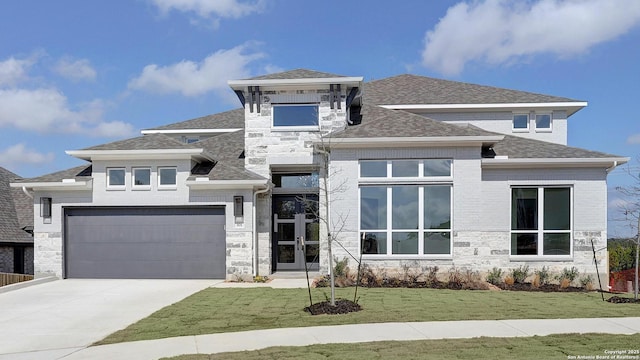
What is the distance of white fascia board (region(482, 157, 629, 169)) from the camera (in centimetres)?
1670

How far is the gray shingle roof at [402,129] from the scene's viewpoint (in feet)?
54.5

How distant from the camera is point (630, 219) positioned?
13805 mm

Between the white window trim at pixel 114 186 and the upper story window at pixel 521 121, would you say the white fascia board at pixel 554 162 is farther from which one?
the white window trim at pixel 114 186

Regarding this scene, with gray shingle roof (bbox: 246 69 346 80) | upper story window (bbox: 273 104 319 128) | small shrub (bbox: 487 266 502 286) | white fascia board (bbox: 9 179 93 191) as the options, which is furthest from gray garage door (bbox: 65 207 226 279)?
small shrub (bbox: 487 266 502 286)

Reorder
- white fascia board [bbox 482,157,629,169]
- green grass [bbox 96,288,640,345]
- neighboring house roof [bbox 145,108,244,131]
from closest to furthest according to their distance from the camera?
green grass [bbox 96,288,640,345] → white fascia board [bbox 482,157,629,169] → neighboring house roof [bbox 145,108,244,131]

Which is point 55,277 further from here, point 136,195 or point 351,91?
point 351,91

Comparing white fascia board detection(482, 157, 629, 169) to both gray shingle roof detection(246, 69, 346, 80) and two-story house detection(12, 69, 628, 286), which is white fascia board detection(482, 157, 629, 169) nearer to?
two-story house detection(12, 69, 628, 286)

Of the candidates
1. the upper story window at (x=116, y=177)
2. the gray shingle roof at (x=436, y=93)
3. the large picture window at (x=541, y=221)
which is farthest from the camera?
the gray shingle roof at (x=436, y=93)

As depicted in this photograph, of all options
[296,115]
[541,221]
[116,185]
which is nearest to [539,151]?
[541,221]

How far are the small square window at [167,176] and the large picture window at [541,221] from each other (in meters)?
11.3

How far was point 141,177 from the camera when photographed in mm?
18250

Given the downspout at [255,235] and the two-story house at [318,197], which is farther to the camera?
the downspout at [255,235]

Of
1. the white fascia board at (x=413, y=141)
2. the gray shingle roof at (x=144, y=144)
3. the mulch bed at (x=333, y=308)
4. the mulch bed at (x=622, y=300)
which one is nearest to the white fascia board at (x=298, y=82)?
the white fascia board at (x=413, y=141)

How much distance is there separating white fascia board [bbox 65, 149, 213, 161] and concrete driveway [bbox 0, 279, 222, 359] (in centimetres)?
414
